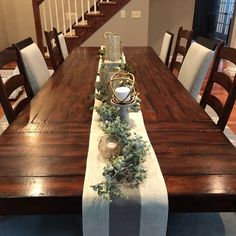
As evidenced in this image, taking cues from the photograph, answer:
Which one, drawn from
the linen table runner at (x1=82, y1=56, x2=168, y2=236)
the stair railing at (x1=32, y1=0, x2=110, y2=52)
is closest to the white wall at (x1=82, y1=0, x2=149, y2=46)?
the stair railing at (x1=32, y1=0, x2=110, y2=52)

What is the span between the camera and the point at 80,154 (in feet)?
3.12

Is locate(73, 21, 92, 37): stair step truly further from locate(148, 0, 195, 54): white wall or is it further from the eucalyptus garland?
the eucalyptus garland

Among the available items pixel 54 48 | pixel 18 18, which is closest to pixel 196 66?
pixel 54 48

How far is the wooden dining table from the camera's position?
2.55 feet

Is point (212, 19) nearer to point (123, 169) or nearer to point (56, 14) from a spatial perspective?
point (56, 14)

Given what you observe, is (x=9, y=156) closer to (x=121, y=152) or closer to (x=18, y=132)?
(x=18, y=132)

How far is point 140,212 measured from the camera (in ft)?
2.51

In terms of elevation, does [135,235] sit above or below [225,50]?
below

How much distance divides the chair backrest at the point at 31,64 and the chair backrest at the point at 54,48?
38 cm

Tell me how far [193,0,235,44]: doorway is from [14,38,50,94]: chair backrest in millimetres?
A: 5445

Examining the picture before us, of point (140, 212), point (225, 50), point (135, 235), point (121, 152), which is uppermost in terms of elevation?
point (225, 50)

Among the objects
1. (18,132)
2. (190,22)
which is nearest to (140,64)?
(18,132)

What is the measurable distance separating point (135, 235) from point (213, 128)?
0.60 m

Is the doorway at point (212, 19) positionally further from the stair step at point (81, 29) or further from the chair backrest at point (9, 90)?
the chair backrest at point (9, 90)
